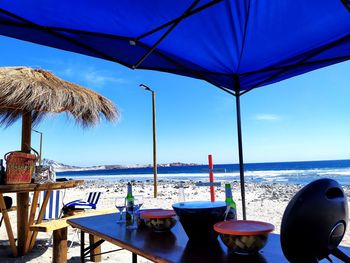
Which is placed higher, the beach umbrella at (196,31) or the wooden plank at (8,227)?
the beach umbrella at (196,31)

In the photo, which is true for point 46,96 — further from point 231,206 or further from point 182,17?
point 231,206

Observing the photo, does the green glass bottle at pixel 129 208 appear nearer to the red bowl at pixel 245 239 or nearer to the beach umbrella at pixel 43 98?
the red bowl at pixel 245 239

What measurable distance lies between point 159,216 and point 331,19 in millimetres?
1544

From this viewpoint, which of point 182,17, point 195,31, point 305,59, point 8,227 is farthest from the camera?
point 8,227

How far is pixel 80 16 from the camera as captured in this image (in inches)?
68.6

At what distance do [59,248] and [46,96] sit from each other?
1.50 meters

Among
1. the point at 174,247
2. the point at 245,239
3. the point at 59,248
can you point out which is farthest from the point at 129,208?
the point at 59,248

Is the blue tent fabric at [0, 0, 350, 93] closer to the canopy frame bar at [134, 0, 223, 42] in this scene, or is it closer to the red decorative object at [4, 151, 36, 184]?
the canopy frame bar at [134, 0, 223, 42]

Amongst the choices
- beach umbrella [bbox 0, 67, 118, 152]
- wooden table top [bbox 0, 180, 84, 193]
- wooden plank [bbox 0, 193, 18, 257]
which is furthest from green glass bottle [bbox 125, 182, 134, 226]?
wooden plank [bbox 0, 193, 18, 257]

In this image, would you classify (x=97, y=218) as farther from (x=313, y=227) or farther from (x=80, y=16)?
(x=313, y=227)

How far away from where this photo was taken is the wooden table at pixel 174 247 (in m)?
0.98

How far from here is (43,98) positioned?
9.81 feet

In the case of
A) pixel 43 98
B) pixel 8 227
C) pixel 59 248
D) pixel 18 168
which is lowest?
pixel 59 248

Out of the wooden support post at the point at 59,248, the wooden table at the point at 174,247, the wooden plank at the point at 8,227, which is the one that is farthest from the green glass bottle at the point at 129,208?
the wooden plank at the point at 8,227
